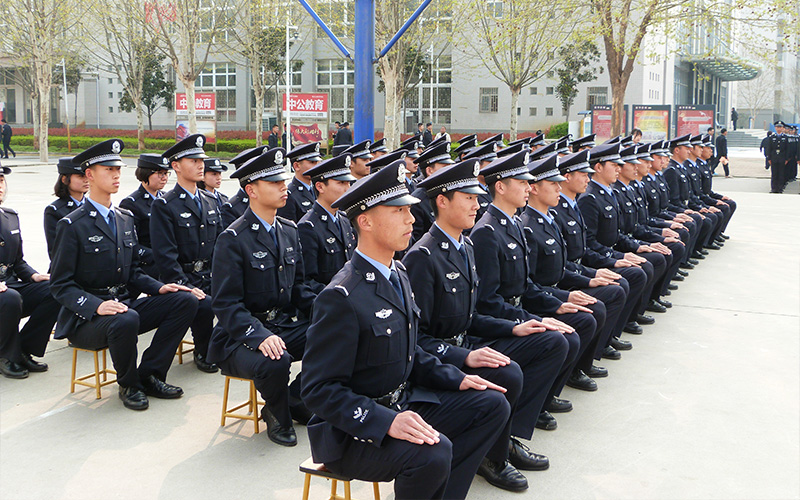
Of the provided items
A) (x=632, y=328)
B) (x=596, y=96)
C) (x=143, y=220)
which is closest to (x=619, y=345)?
(x=632, y=328)

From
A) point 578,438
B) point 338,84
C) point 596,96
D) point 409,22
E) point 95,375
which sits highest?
point 338,84

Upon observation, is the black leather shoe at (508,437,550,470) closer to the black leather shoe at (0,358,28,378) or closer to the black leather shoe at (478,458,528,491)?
Answer: the black leather shoe at (478,458,528,491)

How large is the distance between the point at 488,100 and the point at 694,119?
19490 mm

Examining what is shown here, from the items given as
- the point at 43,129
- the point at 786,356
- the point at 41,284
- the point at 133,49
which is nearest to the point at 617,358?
the point at 786,356

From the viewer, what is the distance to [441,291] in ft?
11.9

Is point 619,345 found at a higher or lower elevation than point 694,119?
lower

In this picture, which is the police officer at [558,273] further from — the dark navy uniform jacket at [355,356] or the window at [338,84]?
the window at [338,84]

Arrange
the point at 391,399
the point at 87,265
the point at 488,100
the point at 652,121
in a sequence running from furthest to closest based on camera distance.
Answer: the point at 488,100 → the point at 652,121 → the point at 87,265 → the point at 391,399

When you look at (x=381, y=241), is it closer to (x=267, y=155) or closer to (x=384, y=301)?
(x=384, y=301)

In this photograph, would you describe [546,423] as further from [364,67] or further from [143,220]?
[364,67]

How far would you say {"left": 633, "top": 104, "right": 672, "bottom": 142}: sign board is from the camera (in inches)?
877

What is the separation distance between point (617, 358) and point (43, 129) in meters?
27.2

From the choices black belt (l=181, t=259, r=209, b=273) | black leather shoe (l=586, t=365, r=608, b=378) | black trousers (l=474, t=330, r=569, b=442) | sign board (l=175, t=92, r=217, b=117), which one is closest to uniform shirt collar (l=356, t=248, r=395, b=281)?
black trousers (l=474, t=330, r=569, b=442)

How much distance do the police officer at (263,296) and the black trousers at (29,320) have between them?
1748 mm
